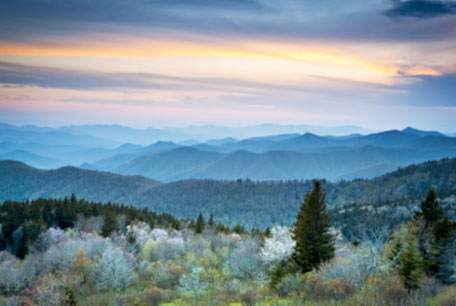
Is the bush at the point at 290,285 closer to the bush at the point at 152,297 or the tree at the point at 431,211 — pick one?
the bush at the point at 152,297

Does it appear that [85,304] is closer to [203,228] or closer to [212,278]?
[212,278]

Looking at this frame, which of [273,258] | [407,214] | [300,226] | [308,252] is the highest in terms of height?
[300,226]

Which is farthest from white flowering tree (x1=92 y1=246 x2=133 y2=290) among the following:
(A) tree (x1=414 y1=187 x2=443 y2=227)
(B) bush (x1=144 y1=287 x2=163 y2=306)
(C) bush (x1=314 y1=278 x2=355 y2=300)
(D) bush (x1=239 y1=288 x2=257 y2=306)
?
(A) tree (x1=414 y1=187 x2=443 y2=227)

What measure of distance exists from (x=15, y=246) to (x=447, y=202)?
543ft

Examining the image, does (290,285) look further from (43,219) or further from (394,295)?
(43,219)

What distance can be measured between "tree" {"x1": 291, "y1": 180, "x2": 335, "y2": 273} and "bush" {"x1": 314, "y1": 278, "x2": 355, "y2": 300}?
9.32m

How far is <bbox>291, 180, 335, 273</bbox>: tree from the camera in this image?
2639 centimetres

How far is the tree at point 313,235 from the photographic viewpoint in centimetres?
2639

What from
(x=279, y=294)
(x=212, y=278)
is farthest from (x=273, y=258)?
(x=279, y=294)

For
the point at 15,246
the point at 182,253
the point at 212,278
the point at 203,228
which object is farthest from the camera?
the point at 203,228

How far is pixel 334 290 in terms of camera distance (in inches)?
625

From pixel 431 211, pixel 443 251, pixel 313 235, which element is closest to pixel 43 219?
pixel 313 235

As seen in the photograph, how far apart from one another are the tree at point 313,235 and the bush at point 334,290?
932cm

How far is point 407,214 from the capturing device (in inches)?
5610
